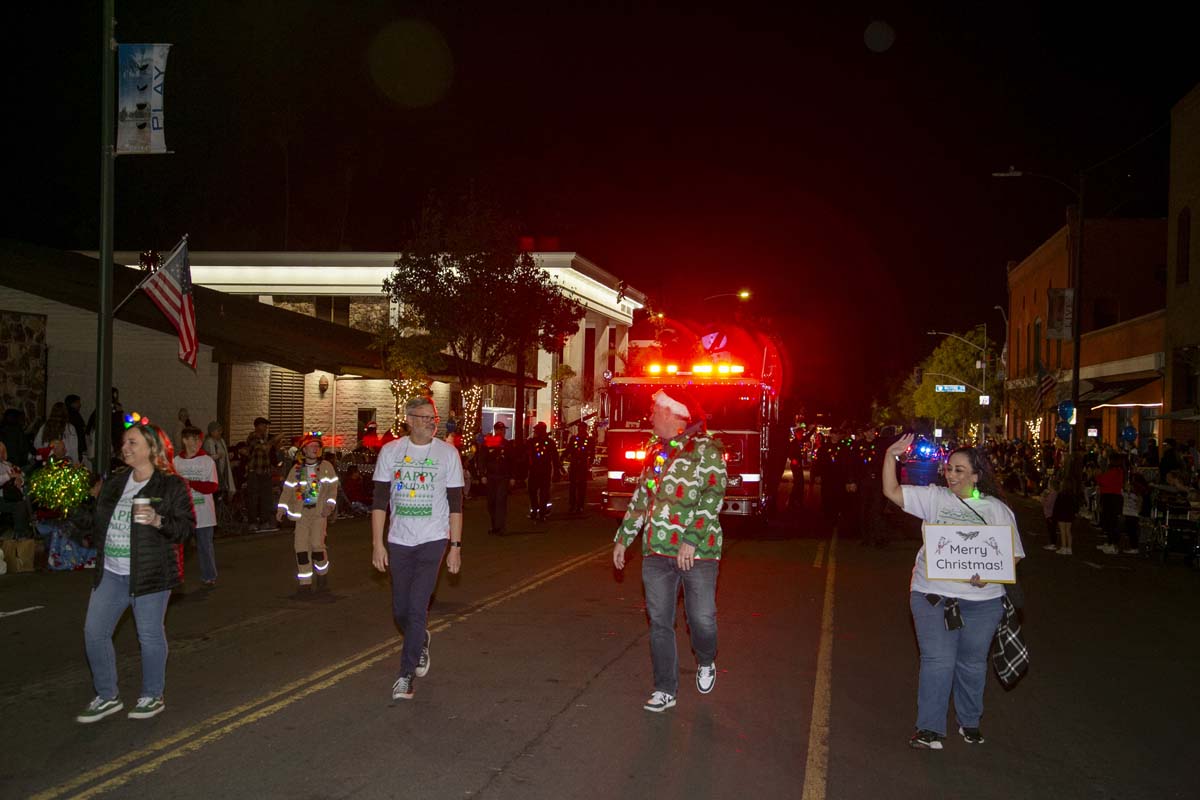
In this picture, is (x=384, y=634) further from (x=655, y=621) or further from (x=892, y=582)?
(x=892, y=582)

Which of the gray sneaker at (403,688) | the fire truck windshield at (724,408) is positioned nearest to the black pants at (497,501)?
the fire truck windshield at (724,408)

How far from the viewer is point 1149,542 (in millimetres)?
19547

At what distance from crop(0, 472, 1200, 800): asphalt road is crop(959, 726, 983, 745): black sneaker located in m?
0.04

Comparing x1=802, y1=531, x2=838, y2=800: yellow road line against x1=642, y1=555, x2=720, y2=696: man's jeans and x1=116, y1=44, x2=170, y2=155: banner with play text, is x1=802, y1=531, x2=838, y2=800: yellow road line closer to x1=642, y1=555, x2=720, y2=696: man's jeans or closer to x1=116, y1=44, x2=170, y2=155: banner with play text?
x1=642, y1=555, x2=720, y2=696: man's jeans

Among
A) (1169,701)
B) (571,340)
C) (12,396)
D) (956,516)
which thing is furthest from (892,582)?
(571,340)

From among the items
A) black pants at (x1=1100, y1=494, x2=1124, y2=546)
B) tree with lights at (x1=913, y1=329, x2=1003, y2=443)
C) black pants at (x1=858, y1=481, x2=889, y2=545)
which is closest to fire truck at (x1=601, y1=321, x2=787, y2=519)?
black pants at (x1=858, y1=481, x2=889, y2=545)

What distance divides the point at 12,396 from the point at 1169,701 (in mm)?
19177

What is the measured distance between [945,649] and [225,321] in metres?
24.2

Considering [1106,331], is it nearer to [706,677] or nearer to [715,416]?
[715,416]

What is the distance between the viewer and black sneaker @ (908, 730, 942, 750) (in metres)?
6.71

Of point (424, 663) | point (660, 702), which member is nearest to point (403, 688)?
point (424, 663)

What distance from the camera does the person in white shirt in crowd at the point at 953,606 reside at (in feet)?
21.6

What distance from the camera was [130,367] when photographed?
22922 millimetres

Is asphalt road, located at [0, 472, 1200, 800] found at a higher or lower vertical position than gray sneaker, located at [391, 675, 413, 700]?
lower
